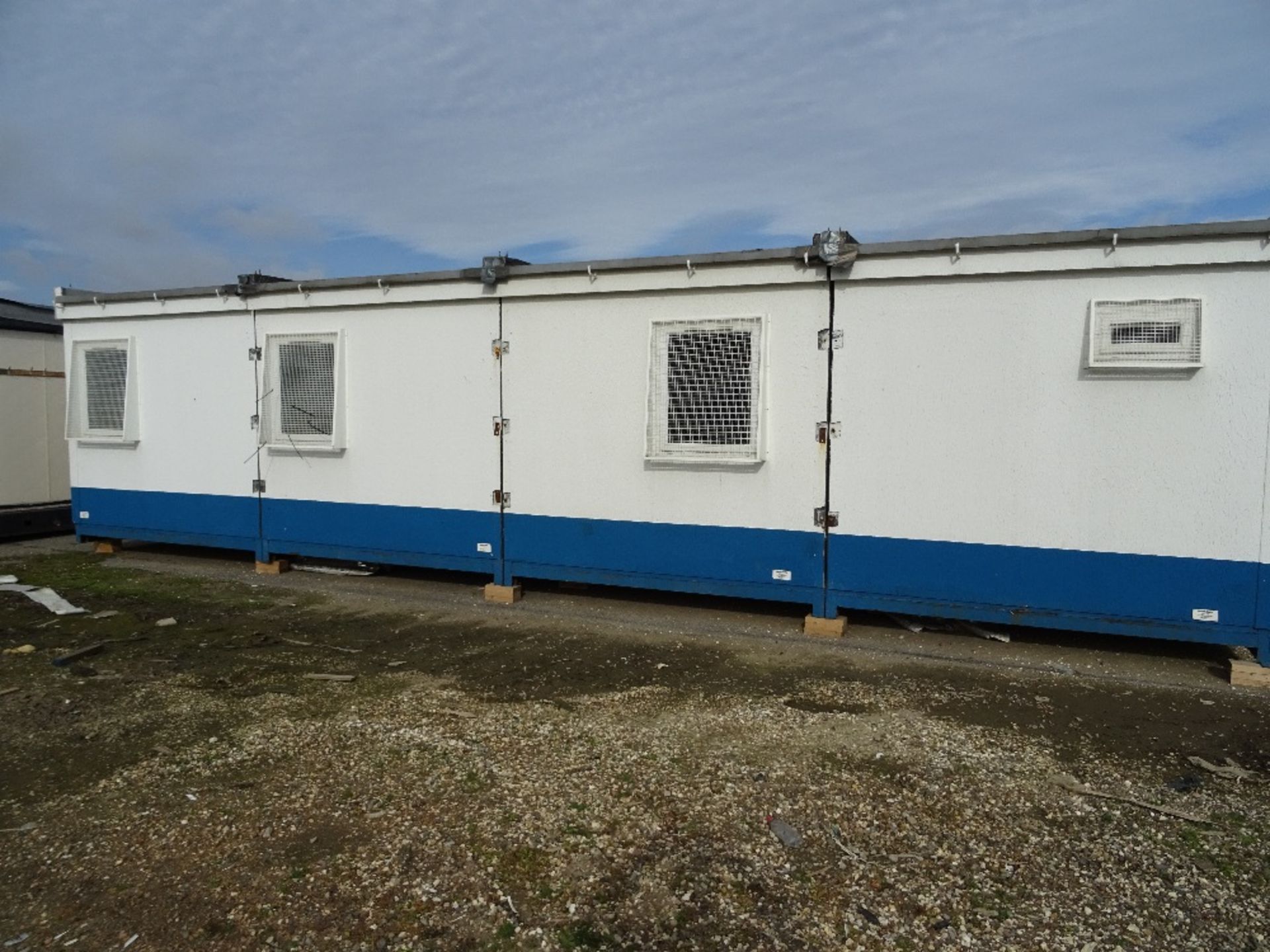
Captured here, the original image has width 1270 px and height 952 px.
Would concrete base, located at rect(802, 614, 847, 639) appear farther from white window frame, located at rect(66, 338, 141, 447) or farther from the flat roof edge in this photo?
white window frame, located at rect(66, 338, 141, 447)

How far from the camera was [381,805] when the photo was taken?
3502 millimetres

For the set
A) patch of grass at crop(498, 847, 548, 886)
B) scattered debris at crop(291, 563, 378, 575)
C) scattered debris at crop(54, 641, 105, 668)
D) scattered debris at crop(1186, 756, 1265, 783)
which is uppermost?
scattered debris at crop(291, 563, 378, 575)

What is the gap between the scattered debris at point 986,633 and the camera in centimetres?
599

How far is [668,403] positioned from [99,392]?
6.33 metres

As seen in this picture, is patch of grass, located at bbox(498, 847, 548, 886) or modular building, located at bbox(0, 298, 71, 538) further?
modular building, located at bbox(0, 298, 71, 538)

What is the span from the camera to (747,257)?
6.08m

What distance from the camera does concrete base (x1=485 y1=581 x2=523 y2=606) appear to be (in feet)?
23.1

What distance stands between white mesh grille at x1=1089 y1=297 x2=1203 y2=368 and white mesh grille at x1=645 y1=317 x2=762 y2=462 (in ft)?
7.14

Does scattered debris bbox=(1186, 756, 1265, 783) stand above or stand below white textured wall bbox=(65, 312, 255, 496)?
below

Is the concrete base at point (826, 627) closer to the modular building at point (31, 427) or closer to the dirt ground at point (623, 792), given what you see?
the dirt ground at point (623, 792)

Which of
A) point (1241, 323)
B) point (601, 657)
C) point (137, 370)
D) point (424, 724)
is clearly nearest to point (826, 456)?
point (601, 657)

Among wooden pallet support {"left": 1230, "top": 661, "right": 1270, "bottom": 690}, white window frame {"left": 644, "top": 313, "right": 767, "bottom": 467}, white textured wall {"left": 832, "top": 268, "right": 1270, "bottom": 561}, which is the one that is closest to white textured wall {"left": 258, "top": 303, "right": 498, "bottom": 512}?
white window frame {"left": 644, "top": 313, "right": 767, "bottom": 467}

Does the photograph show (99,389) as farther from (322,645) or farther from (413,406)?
(322,645)

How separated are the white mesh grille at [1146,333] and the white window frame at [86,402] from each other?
8647 millimetres
